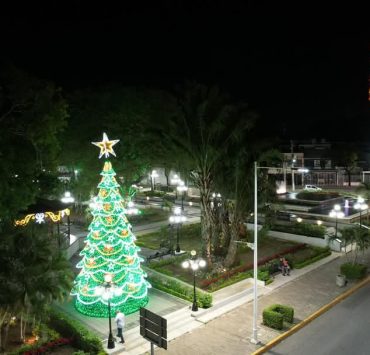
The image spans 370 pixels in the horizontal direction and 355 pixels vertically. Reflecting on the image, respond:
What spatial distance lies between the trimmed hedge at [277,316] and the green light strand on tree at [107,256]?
6.00 meters

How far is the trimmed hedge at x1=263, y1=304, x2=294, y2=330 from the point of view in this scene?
17000mm

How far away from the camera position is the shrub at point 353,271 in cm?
2309

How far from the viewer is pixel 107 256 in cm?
1836

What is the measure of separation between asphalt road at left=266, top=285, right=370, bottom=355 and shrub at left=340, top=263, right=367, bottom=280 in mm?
3130

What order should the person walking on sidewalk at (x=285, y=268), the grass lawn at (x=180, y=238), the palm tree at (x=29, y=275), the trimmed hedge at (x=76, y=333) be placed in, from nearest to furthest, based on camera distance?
Answer: the palm tree at (x=29, y=275), the trimmed hedge at (x=76, y=333), the person walking on sidewalk at (x=285, y=268), the grass lawn at (x=180, y=238)

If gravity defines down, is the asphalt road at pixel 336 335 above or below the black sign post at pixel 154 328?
below

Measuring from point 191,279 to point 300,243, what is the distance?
38.8 ft

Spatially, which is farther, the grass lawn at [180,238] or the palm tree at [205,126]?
the grass lawn at [180,238]

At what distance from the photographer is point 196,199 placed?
2058 inches

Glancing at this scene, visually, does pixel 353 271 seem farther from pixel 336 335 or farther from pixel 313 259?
pixel 336 335

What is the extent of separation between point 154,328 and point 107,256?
21.6 ft

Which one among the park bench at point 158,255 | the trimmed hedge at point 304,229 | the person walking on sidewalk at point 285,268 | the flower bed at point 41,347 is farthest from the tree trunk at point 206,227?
the trimmed hedge at point 304,229

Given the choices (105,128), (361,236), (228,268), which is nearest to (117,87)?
(105,128)

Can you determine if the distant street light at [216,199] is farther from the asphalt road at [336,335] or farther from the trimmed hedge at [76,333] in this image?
the trimmed hedge at [76,333]
